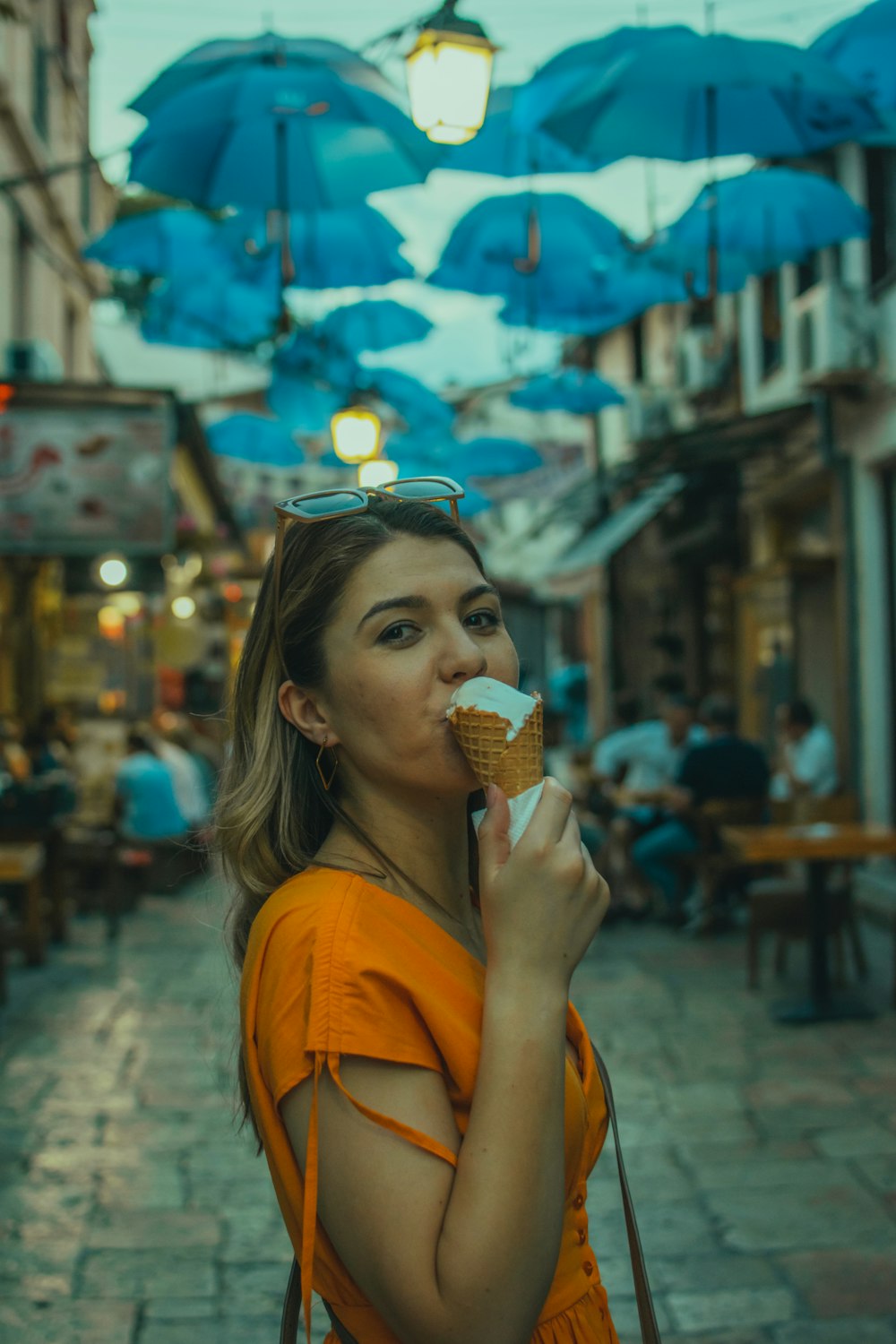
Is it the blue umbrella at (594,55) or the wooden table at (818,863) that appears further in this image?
the wooden table at (818,863)

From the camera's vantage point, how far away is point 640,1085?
6449mm

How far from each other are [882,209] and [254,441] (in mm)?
6926

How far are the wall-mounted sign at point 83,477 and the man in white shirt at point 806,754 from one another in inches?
216

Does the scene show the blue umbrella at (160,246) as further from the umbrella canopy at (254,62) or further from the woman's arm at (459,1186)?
the woman's arm at (459,1186)

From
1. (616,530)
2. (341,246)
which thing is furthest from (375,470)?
(616,530)

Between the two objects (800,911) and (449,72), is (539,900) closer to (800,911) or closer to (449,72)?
(449,72)

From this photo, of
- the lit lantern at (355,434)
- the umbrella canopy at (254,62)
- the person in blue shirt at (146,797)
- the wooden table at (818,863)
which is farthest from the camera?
the person in blue shirt at (146,797)

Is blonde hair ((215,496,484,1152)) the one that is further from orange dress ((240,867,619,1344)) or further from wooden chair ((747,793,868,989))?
wooden chair ((747,793,868,989))

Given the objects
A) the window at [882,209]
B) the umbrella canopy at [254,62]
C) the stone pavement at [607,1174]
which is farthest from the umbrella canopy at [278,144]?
the window at [882,209]

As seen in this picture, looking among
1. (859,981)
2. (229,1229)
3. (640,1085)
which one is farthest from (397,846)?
(859,981)

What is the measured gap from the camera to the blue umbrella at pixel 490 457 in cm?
1611

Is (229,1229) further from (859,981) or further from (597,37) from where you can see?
(597,37)

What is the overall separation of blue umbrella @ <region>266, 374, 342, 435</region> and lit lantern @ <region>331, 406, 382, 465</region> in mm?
1927

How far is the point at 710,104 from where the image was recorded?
754cm
